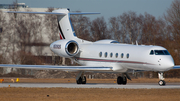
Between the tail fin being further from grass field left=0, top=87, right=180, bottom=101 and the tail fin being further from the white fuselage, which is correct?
grass field left=0, top=87, right=180, bottom=101

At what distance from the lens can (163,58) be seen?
2284cm

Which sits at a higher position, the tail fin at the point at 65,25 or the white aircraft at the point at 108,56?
the tail fin at the point at 65,25

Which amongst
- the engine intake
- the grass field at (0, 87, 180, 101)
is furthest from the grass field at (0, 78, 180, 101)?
→ the engine intake

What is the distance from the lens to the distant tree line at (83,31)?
49.3 meters

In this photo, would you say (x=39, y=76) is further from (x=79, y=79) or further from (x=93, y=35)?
(x=93, y=35)

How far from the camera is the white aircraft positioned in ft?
76.4

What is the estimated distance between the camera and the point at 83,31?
2483 inches

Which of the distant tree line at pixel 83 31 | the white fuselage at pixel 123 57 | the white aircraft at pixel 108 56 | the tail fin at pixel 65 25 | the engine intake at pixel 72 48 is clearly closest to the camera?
the white fuselage at pixel 123 57

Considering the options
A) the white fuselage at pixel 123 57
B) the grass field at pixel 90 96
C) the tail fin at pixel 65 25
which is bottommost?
the grass field at pixel 90 96

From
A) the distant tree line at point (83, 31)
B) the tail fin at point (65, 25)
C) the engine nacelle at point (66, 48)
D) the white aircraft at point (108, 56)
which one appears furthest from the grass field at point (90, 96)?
the distant tree line at point (83, 31)

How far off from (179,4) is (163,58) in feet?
97.8

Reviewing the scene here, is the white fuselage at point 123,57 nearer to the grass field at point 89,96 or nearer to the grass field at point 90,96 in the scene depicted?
the grass field at point 89,96

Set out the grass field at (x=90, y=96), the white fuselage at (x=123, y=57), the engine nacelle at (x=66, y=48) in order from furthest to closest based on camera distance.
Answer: the engine nacelle at (x=66, y=48), the white fuselage at (x=123, y=57), the grass field at (x=90, y=96)

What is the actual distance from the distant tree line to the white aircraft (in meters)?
19.7
